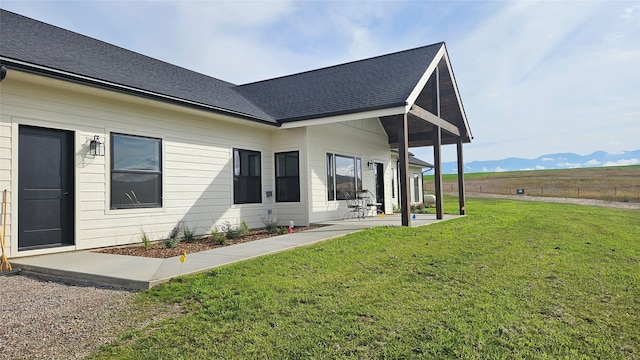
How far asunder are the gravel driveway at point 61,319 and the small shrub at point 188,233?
3173mm

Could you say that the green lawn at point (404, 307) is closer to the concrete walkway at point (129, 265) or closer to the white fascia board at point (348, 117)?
the concrete walkway at point (129, 265)

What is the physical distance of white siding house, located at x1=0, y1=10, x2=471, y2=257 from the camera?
19.7ft

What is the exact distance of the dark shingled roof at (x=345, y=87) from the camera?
9.59m

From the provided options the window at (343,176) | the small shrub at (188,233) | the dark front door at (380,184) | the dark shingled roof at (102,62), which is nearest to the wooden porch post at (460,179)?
the dark front door at (380,184)

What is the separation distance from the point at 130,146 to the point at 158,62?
4230 millimetres

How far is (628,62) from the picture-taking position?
10953 mm

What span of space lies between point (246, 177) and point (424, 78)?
18.6 feet

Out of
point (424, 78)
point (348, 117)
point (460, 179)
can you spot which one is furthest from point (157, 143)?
point (460, 179)

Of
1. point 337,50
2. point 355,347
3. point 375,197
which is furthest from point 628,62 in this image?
point 355,347

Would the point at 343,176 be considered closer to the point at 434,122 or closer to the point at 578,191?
the point at 434,122

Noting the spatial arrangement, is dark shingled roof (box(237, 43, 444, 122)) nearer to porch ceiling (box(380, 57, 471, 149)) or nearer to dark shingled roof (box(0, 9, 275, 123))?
porch ceiling (box(380, 57, 471, 149))

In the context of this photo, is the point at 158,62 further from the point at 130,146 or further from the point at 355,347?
the point at 355,347

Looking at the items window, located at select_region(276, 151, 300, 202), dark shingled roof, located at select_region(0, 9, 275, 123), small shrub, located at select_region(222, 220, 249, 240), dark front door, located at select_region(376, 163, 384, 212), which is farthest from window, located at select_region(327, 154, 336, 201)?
dark front door, located at select_region(376, 163, 384, 212)

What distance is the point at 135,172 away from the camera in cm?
742
